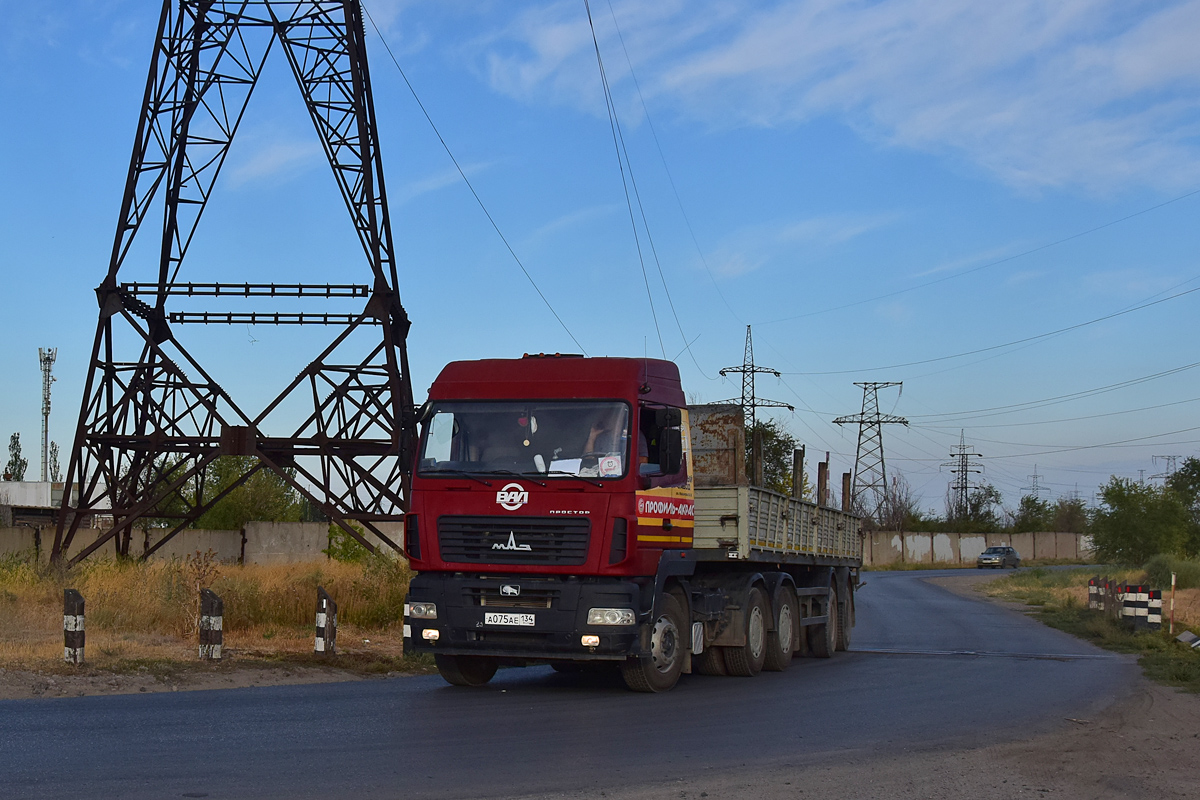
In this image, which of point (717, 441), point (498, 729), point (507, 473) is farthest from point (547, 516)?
point (717, 441)

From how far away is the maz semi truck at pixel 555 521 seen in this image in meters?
12.7

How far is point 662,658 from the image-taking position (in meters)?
13.5

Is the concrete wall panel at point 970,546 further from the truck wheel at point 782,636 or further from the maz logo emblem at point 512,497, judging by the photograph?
the maz logo emblem at point 512,497

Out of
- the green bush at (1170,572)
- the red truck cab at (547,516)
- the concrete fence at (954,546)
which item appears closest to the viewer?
the red truck cab at (547,516)

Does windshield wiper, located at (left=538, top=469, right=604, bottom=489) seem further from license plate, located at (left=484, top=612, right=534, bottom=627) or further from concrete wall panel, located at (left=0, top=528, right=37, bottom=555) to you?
concrete wall panel, located at (left=0, top=528, right=37, bottom=555)

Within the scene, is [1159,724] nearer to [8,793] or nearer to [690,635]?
[690,635]

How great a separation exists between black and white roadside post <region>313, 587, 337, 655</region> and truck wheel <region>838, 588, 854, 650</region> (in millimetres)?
8635

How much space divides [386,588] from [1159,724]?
44.3ft

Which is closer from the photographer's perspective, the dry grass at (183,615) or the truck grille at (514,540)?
the truck grille at (514,540)

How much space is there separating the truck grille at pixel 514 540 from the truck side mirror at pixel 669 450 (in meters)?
1.07

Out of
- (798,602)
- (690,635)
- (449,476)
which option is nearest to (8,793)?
(449,476)

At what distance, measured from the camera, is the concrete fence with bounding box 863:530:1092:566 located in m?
82.1

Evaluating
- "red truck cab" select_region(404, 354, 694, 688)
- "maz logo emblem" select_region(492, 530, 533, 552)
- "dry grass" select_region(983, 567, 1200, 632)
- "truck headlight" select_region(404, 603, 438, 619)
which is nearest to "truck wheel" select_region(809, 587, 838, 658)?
"red truck cab" select_region(404, 354, 694, 688)

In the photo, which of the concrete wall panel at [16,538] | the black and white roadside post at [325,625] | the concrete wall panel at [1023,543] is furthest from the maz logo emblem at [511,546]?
the concrete wall panel at [1023,543]
